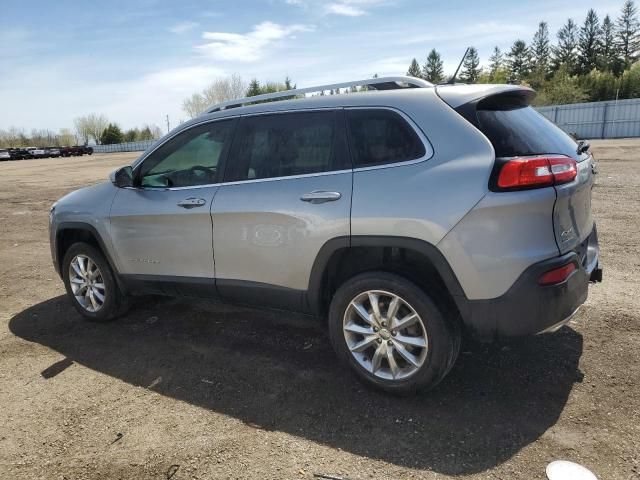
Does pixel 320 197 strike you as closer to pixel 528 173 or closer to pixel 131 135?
pixel 528 173

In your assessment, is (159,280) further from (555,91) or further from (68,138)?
(68,138)

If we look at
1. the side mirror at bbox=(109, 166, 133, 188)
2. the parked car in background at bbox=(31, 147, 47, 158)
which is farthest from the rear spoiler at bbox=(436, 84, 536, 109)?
the parked car in background at bbox=(31, 147, 47, 158)

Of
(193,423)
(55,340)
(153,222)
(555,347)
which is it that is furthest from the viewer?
(55,340)

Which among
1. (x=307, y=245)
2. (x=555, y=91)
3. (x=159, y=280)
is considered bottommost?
(x=159, y=280)

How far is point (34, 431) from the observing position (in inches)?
122

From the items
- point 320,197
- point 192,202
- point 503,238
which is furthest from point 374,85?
point 192,202

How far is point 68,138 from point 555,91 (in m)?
95.2

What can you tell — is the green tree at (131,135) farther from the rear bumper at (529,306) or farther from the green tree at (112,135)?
the rear bumper at (529,306)

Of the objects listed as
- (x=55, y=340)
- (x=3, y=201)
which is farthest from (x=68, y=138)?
(x=55, y=340)

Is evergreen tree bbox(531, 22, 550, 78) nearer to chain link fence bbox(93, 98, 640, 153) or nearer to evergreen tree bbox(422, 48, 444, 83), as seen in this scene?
evergreen tree bbox(422, 48, 444, 83)

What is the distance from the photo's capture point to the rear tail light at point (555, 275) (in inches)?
108

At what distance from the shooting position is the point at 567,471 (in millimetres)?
2463

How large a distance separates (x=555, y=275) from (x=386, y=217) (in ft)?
3.25

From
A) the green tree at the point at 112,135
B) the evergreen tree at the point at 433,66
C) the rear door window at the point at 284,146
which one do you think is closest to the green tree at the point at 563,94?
the evergreen tree at the point at 433,66
